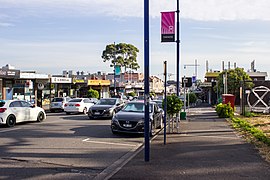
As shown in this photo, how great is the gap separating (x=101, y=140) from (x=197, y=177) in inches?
257

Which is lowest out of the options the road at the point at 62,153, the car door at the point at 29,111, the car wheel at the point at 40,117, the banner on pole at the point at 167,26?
the road at the point at 62,153

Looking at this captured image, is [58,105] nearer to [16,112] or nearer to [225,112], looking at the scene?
[16,112]

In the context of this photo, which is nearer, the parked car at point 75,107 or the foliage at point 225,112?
the foliage at point 225,112

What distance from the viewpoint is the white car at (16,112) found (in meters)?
17.5

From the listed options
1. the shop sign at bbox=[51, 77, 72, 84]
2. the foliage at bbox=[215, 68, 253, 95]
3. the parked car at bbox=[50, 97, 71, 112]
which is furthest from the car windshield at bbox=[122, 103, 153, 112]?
the foliage at bbox=[215, 68, 253, 95]

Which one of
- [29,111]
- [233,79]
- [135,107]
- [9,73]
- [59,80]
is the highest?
[233,79]

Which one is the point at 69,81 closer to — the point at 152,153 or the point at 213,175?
the point at 152,153

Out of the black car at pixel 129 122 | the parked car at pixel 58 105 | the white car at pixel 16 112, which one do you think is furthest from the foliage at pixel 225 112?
the parked car at pixel 58 105

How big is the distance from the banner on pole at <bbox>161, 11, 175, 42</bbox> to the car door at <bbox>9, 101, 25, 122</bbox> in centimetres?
839

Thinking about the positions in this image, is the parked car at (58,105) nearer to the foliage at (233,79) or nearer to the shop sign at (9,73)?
the shop sign at (9,73)

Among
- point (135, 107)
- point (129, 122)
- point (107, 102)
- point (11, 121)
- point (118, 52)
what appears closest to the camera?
point (129, 122)

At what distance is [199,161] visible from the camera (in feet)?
30.0

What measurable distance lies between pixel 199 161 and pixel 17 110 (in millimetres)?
12063

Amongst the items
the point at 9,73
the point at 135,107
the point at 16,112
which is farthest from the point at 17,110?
the point at 9,73
